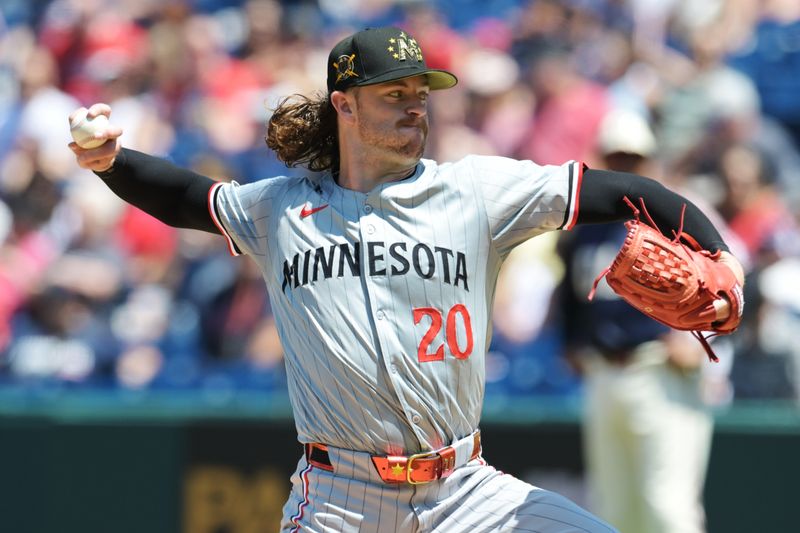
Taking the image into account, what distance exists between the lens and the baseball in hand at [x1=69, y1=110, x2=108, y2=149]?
141 inches

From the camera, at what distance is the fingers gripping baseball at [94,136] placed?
3.58 metres

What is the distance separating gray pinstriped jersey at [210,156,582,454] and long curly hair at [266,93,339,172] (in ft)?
1.01

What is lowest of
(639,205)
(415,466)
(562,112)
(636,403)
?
(636,403)

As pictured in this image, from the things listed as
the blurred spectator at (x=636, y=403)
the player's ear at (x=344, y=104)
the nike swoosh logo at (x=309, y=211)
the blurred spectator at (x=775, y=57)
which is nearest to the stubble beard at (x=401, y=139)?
the player's ear at (x=344, y=104)

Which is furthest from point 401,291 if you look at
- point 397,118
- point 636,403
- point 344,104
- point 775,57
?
point 775,57

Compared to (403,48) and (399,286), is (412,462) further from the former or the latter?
(403,48)

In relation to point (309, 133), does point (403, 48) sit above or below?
above

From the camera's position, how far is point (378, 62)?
11.8 feet

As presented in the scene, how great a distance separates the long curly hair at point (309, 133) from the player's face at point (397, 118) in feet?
0.90

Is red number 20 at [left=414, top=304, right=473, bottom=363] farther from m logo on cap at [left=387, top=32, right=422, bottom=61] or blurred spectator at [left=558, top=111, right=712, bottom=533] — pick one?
blurred spectator at [left=558, top=111, right=712, bottom=533]

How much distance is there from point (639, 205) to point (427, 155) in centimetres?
470

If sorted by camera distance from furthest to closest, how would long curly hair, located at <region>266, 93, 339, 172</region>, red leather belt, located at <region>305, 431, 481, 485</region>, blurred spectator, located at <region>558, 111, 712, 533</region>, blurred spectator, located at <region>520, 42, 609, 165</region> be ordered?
blurred spectator, located at <region>520, 42, 609, 165</region>
blurred spectator, located at <region>558, 111, 712, 533</region>
long curly hair, located at <region>266, 93, 339, 172</region>
red leather belt, located at <region>305, 431, 481, 485</region>

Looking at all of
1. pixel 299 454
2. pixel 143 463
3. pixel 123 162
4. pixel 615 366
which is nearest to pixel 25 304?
pixel 143 463

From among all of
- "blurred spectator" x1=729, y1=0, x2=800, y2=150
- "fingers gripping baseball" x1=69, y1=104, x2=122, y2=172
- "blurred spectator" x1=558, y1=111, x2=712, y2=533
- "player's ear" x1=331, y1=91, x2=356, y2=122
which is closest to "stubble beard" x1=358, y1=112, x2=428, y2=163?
"player's ear" x1=331, y1=91, x2=356, y2=122
